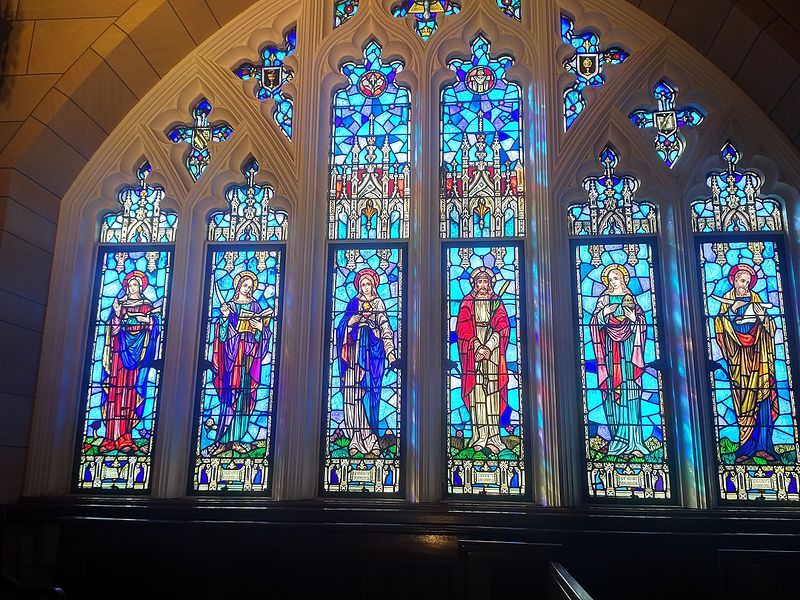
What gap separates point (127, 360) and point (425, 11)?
128 inches

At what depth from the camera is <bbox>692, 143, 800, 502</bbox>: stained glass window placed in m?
4.55

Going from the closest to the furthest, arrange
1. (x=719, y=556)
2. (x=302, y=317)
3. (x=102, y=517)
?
1. (x=719, y=556)
2. (x=102, y=517)
3. (x=302, y=317)

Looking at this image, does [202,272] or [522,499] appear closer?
[522,499]

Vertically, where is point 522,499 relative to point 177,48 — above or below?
below

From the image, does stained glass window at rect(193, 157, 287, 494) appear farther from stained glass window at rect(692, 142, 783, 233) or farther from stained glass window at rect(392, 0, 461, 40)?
stained glass window at rect(692, 142, 783, 233)

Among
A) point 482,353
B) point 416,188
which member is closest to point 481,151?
point 416,188

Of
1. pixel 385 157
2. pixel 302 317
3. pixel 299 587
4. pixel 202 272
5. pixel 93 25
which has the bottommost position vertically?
pixel 299 587

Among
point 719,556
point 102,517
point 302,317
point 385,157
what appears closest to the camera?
point 719,556

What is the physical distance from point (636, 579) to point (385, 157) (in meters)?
3.08

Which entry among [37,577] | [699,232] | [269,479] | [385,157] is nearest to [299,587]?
[269,479]

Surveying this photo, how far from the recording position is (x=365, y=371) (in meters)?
4.91

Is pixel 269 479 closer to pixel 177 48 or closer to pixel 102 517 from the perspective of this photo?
pixel 102 517

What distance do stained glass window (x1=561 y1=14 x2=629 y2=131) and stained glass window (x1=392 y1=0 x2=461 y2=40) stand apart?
823 millimetres

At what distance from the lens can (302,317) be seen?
496cm
